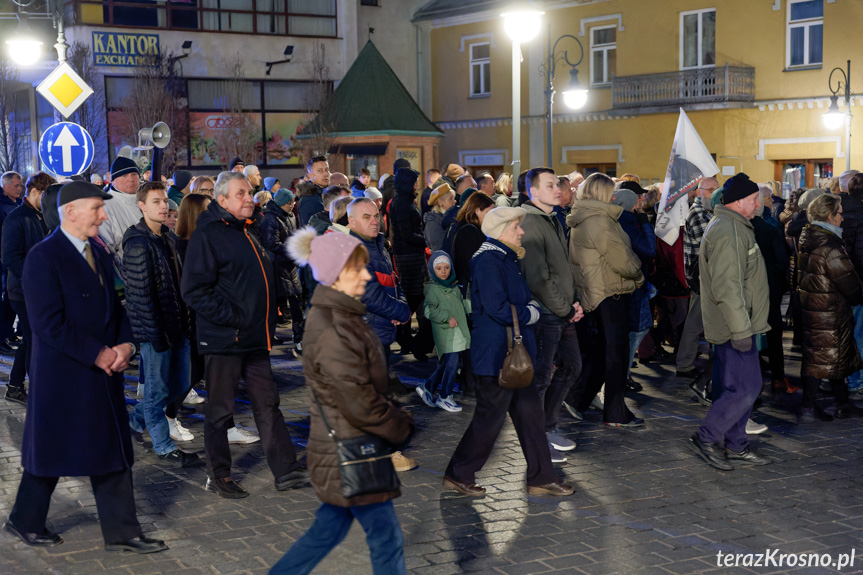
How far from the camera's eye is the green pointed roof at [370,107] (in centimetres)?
3219

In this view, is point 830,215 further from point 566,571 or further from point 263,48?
point 263,48

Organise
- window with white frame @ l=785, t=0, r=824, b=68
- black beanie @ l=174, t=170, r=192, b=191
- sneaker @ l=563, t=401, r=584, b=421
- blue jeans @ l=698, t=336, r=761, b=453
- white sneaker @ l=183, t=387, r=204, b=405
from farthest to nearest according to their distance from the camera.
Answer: window with white frame @ l=785, t=0, r=824, b=68
black beanie @ l=174, t=170, r=192, b=191
white sneaker @ l=183, t=387, r=204, b=405
sneaker @ l=563, t=401, r=584, b=421
blue jeans @ l=698, t=336, r=761, b=453

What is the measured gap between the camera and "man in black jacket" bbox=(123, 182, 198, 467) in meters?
7.77

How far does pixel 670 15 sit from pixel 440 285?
23.7 m

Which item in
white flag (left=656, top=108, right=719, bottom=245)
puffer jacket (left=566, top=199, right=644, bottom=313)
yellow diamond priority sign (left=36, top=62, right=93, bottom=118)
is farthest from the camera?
yellow diamond priority sign (left=36, top=62, right=93, bottom=118)

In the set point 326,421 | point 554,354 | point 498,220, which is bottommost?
point 554,354

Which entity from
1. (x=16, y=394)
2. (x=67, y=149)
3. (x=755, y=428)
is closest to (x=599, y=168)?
(x=67, y=149)

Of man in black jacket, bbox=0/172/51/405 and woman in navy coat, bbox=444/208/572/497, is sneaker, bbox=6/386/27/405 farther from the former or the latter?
woman in navy coat, bbox=444/208/572/497

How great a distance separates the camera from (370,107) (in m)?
32.5

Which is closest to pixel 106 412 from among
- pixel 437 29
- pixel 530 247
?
pixel 530 247

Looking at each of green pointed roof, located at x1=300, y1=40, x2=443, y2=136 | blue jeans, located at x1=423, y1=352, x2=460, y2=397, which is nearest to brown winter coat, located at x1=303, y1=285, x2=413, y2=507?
blue jeans, located at x1=423, y1=352, x2=460, y2=397

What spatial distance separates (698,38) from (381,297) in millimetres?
25071

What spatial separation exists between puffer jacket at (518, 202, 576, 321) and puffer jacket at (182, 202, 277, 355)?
1875 millimetres

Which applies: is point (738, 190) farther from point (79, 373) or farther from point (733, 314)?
point (79, 373)
